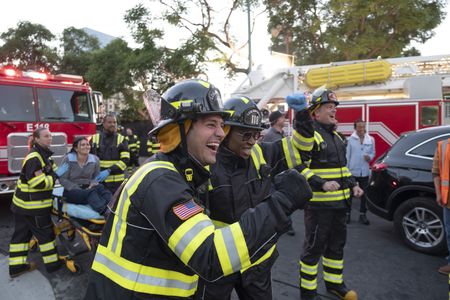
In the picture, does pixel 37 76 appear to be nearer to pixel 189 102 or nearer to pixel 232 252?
pixel 189 102

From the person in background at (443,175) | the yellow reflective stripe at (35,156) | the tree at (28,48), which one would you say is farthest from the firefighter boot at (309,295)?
the tree at (28,48)

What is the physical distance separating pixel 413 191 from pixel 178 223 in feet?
14.9

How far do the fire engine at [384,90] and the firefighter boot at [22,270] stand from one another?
583cm

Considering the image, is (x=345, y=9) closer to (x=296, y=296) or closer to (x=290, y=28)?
(x=290, y=28)

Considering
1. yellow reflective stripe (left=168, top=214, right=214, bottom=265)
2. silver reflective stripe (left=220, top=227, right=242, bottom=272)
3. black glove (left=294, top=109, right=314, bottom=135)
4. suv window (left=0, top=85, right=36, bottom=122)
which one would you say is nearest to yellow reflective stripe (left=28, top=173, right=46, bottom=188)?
black glove (left=294, top=109, right=314, bottom=135)

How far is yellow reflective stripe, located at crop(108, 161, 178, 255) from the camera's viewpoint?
1.28 meters

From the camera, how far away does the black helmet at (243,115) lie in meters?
2.38

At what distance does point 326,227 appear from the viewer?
125 inches

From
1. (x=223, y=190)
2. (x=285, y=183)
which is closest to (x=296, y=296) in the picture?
(x=223, y=190)

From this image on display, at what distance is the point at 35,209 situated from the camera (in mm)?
4004

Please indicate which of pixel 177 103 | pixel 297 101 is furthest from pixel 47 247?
pixel 177 103

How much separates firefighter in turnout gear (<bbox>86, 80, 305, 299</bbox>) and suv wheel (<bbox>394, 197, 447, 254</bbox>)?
13.2 feet

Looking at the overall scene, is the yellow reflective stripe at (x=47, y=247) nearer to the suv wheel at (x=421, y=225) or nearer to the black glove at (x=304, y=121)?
the black glove at (x=304, y=121)

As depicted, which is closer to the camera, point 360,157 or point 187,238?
point 187,238
